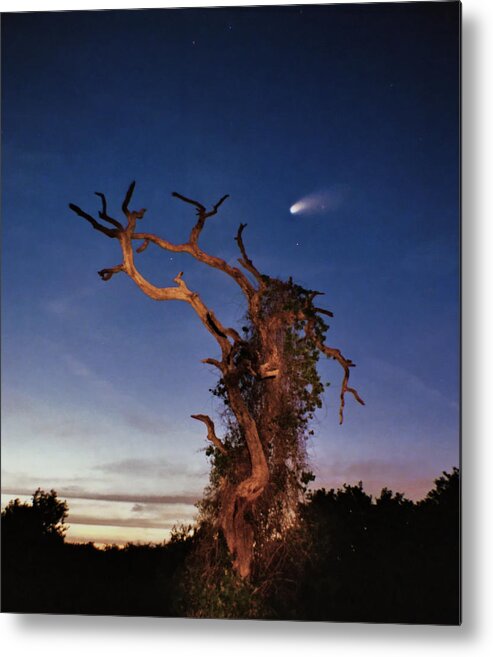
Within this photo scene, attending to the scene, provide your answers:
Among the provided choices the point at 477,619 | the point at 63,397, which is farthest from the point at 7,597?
the point at 477,619

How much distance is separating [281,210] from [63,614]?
6.08 feet

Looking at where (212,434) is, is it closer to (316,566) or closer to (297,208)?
(316,566)

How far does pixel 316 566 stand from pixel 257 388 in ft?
2.43

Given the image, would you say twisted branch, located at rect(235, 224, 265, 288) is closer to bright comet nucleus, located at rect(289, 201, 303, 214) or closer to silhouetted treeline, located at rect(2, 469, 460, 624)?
bright comet nucleus, located at rect(289, 201, 303, 214)

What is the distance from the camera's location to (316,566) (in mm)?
4211

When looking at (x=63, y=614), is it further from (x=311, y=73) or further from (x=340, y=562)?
(x=311, y=73)

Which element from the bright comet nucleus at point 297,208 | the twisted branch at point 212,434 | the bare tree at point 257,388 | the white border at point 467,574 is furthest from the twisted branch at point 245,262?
the white border at point 467,574

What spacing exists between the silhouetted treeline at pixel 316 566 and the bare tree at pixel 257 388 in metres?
0.17

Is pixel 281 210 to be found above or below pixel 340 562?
above

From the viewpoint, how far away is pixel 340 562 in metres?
4.20

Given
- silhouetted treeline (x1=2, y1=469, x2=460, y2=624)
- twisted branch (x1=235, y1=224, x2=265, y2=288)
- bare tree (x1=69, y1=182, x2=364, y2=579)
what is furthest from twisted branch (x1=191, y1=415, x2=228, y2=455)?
twisted branch (x1=235, y1=224, x2=265, y2=288)

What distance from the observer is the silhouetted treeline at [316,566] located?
13.5 ft

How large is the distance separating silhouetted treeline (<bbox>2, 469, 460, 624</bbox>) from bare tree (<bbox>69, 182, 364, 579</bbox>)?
0.17 meters

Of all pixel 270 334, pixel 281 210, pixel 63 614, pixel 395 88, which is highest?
pixel 395 88
